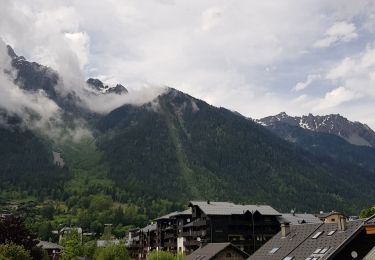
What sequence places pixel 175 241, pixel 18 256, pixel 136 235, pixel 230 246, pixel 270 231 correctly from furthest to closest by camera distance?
pixel 136 235 → pixel 175 241 → pixel 270 231 → pixel 230 246 → pixel 18 256

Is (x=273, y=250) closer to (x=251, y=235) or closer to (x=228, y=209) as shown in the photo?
(x=251, y=235)

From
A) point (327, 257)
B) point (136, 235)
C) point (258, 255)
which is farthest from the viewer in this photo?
point (136, 235)

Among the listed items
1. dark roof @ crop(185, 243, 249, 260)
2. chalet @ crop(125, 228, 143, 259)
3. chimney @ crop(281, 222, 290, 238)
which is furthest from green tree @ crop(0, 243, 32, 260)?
chalet @ crop(125, 228, 143, 259)

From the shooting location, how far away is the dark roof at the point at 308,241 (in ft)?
184

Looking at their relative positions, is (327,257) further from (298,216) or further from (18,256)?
(298,216)

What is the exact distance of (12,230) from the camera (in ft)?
316

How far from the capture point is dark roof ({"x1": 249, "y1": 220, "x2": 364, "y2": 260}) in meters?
56.2

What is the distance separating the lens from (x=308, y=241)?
62.1 meters

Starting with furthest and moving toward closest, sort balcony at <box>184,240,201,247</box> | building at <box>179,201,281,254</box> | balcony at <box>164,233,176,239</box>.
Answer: balcony at <box>164,233,176,239</box> → balcony at <box>184,240,201,247</box> → building at <box>179,201,281,254</box>

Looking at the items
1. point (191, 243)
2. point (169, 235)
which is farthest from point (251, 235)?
point (169, 235)

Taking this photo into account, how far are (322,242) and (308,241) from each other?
2836 mm

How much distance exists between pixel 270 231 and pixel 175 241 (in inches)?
1299

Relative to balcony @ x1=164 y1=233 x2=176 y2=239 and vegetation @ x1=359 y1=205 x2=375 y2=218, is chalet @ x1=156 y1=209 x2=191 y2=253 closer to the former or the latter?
balcony @ x1=164 y1=233 x2=176 y2=239

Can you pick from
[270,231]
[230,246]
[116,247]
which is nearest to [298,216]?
[270,231]
